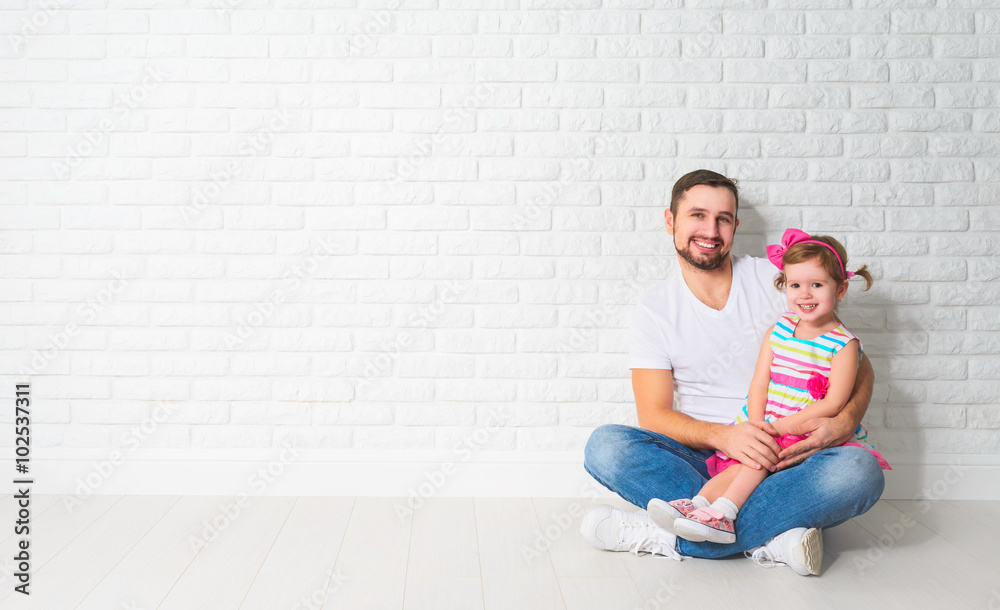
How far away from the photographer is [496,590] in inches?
61.8

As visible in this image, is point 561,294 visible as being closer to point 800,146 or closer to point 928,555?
point 800,146

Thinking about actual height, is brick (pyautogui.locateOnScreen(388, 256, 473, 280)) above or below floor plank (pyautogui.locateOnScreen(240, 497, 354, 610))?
above

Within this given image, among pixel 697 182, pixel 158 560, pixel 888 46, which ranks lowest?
pixel 158 560

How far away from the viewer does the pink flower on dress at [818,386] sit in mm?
1813

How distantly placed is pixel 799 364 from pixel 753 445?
11.0 inches

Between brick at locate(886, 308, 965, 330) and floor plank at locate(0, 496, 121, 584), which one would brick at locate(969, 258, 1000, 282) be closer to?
brick at locate(886, 308, 965, 330)

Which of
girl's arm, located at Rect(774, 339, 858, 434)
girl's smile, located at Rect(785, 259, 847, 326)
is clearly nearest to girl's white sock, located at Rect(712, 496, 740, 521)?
girl's arm, located at Rect(774, 339, 858, 434)

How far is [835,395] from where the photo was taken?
5.91 ft

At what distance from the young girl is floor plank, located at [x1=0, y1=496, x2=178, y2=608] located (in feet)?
4.72

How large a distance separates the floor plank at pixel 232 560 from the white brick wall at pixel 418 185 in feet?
0.93

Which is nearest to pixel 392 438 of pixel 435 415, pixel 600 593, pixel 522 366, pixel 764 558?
pixel 435 415

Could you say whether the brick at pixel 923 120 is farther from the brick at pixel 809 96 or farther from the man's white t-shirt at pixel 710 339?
the man's white t-shirt at pixel 710 339

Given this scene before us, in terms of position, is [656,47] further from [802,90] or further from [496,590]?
[496,590]

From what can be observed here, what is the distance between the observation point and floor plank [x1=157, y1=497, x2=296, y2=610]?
4.97 feet
